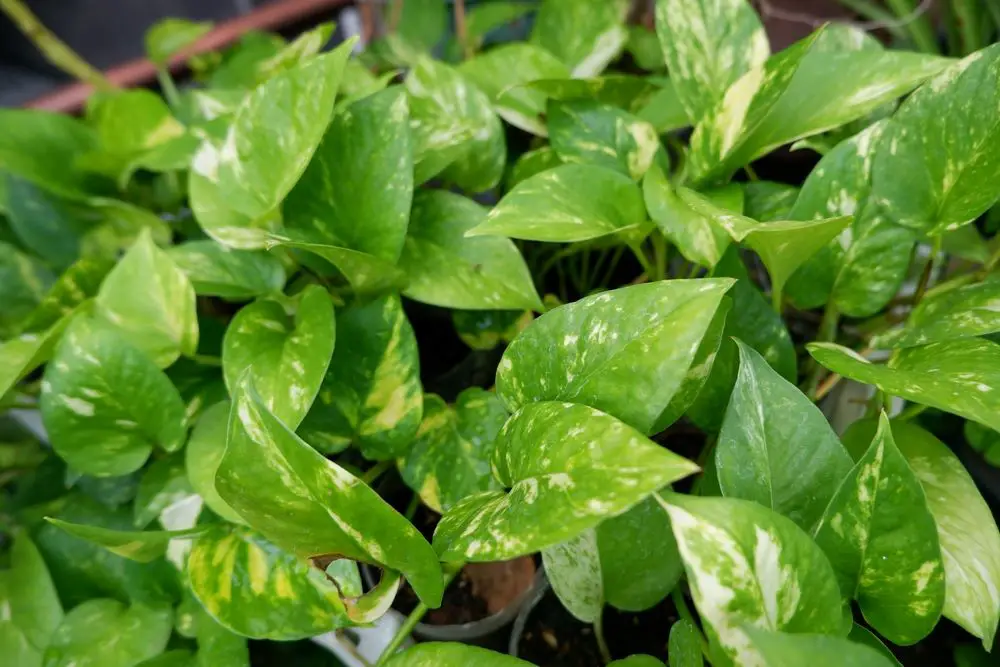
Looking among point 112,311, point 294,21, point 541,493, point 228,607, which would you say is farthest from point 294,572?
point 294,21

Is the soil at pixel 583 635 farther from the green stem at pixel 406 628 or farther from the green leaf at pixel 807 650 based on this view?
the green leaf at pixel 807 650

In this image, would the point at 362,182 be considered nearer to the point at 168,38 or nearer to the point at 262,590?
the point at 262,590

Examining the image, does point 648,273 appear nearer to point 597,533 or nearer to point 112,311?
point 597,533

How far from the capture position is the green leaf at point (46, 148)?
69cm

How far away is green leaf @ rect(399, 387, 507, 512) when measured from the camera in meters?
0.48

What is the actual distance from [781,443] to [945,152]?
0.75 ft

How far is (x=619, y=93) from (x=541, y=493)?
44 cm

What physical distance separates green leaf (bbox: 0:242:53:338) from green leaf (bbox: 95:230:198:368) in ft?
0.82

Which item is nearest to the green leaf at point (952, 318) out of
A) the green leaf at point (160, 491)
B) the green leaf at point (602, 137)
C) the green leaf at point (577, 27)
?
the green leaf at point (602, 137)

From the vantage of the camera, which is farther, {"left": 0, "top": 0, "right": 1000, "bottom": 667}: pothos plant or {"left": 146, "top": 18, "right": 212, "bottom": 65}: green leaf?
{"left": 146, "top": 18, "right": 212, "bottom": 65}: green leaf

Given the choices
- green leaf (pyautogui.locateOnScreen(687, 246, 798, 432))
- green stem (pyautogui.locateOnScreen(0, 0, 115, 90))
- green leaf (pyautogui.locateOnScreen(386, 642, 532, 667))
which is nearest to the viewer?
green leaf (pyautogui.locateOnScreen(386, 642, 532, 667))

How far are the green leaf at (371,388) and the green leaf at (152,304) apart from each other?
0.13m

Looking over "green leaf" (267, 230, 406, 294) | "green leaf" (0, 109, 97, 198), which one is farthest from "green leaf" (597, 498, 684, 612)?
"green leaf" (0, 109, 97, 198)

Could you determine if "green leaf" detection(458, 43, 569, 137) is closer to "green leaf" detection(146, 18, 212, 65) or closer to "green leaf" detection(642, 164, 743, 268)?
"green leaf" detection(642, 164, 743, 268)
